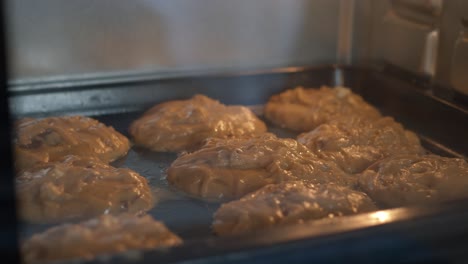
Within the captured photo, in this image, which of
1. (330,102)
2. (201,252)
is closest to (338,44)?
(330,102)

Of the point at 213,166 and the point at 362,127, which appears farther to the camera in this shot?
the point at 362,127

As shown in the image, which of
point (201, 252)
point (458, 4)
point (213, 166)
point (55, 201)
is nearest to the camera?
point (201, 252)

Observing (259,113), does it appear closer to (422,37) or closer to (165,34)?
(165,34)

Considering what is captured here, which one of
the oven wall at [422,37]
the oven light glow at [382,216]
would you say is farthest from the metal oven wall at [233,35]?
A: the oven light glow at [382,216]

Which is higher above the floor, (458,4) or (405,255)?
(458,4)

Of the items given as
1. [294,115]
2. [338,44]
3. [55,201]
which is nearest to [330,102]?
[294,115]

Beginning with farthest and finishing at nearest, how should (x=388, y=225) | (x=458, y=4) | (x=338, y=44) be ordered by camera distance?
(x=338, y=44) → (x=458, y=4) → (x=388, y=225)

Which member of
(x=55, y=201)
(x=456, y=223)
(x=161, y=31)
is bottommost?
(x=55, y=201)

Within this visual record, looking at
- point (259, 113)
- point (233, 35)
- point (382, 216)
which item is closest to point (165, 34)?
point (233, 35)

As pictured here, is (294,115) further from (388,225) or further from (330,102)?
(388,225)
